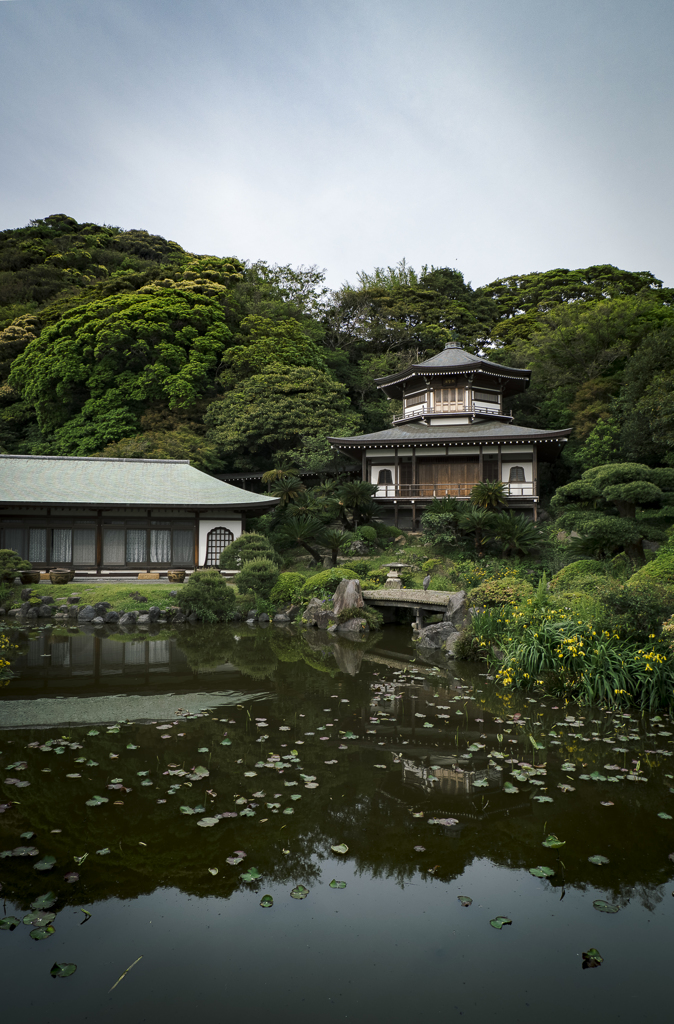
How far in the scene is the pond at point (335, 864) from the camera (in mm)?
3086

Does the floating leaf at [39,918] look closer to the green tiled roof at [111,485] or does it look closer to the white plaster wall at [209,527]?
the green tiled roof at [111,485]

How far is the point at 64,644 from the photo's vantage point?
12805 mm

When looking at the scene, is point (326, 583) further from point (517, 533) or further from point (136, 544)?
point (136, 544)

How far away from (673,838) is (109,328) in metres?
33.7

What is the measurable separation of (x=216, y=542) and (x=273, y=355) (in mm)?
13850

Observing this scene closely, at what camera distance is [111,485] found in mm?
22281

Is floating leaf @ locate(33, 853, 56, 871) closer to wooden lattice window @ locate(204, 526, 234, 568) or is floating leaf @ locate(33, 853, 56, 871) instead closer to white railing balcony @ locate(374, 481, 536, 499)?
wooden lattice window @ locate(204, 526, 234, 568)

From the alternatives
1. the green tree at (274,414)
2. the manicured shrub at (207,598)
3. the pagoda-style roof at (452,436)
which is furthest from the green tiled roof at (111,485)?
the pagoda-style roof at (452,436)

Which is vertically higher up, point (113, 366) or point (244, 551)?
point (113, 366)

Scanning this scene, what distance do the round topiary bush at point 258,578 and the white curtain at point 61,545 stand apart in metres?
8.37

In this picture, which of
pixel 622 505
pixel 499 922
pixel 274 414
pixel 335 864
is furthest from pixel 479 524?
pixel 499 922

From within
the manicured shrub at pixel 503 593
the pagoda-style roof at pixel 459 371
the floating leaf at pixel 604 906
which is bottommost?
the floating leaf at pixel 604 906

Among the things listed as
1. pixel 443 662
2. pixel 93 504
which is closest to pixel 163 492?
pixel 93 504

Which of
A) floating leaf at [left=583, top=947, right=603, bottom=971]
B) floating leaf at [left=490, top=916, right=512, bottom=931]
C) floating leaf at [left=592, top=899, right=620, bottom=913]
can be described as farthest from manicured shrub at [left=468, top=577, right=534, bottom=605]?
floating leaf at [left=583, top=947, right=603, bottom=971]
